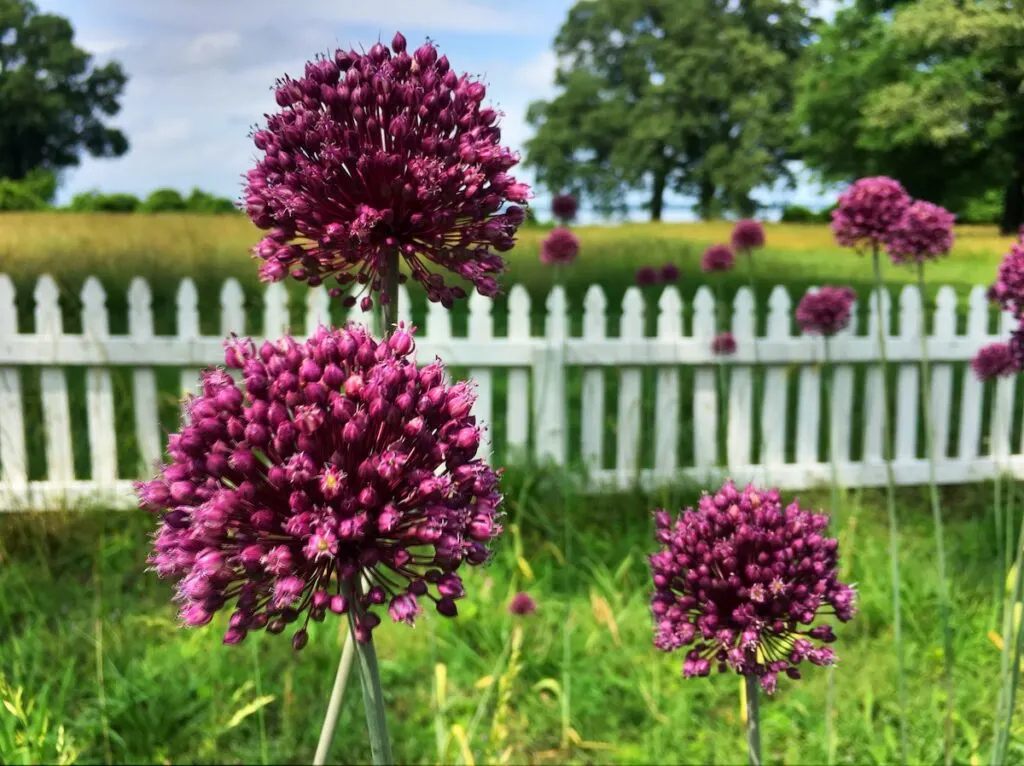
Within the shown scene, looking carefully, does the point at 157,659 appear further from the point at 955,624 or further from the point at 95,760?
the point at 955,624

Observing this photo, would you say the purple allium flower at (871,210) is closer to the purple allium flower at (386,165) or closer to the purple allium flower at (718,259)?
the purple allium flower at (386,165)

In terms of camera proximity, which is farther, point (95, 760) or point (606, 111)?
point (606, 111)

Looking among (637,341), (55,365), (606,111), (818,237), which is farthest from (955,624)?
(606,111)

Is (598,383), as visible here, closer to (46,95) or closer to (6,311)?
(6,311)

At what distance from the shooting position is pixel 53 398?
4.96 meters

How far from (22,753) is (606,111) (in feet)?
128

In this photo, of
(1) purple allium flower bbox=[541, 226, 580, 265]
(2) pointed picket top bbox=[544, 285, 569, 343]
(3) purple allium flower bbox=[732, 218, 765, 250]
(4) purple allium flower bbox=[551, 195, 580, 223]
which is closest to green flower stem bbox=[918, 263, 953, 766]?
(3) purple allium flower bbox=[732, 218, 765, 250]

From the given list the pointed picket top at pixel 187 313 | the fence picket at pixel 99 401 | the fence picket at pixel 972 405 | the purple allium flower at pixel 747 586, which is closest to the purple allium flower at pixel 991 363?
the fence picket at pixel 972 405

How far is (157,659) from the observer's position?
10.3 feet

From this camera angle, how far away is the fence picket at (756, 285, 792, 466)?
5414mm

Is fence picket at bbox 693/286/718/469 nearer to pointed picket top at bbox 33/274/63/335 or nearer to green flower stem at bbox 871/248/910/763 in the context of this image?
green flower stem at bbox 871/248/910/763

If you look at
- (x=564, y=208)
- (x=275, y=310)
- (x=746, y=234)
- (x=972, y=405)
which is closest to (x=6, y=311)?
(x=275, y=310)

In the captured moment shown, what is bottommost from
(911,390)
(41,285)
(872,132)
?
(911,390)

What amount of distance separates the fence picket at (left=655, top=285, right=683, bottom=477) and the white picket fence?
0.01 meters
